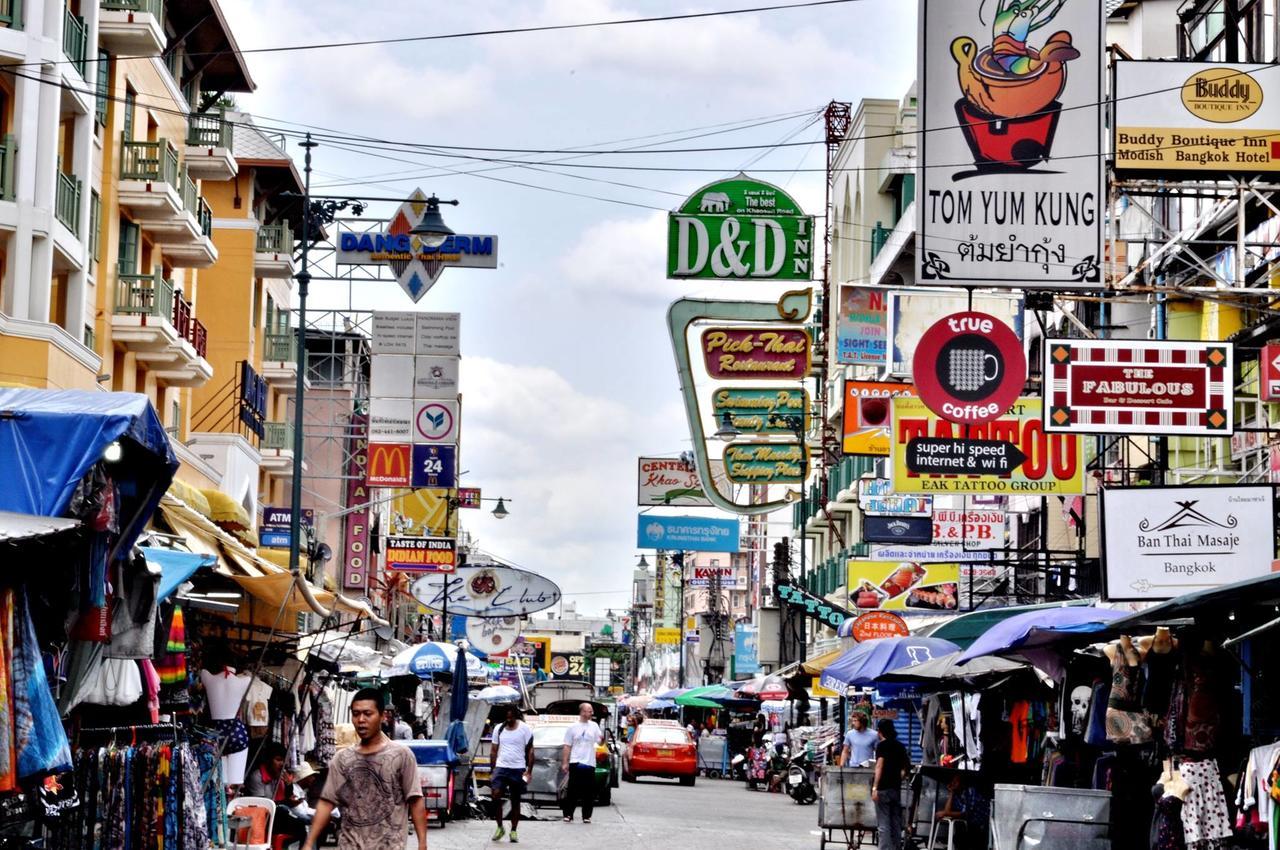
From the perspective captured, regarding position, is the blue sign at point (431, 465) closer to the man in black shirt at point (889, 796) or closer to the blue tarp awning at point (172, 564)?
the man in black shirt at point (889, 796)

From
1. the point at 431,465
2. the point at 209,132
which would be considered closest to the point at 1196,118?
the point at 431,465

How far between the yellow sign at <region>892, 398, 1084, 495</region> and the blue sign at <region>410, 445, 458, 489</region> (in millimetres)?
18867

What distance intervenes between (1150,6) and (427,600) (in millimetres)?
16801

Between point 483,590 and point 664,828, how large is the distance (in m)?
8.00

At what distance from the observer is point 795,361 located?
34.9 meters

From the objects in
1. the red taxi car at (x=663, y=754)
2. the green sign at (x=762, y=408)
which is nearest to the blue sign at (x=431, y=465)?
the red taxi car at (x=663, y=754)

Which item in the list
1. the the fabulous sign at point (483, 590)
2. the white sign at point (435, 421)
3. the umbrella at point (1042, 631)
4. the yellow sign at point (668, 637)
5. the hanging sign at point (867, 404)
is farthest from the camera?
the yellow sign at point (668, 637)

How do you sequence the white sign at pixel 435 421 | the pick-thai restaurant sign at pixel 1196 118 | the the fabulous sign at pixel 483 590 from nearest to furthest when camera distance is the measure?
the pick-thai restaurant sign at pixel 1196 118, the the fabulous sign at pixel 483 590, the white sign at pixel 435 421

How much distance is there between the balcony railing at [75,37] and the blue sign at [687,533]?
81.2 ft

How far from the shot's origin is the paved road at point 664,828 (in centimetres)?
2473

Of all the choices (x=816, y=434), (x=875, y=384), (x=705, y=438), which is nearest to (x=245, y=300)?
(x=816, y=434)

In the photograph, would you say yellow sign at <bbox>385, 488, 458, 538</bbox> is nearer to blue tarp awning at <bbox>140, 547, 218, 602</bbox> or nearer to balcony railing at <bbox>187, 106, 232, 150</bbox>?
balcony railing at <bbox>187, 106, 232, 150</bbox>

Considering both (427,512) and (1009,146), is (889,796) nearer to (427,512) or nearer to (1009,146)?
(1009,146)

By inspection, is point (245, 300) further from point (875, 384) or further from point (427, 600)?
point (875, 384)
